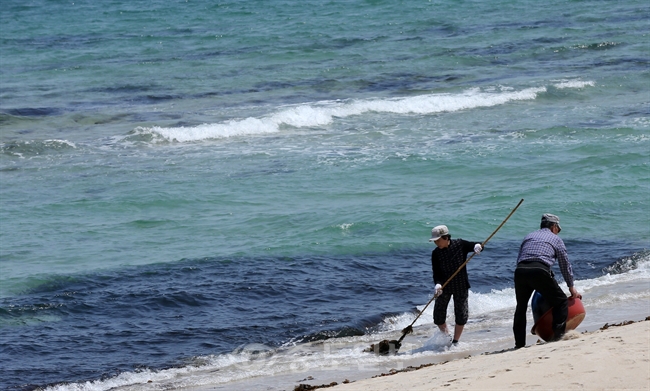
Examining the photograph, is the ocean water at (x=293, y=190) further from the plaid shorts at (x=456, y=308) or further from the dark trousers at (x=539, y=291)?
the dark trousers at (x=539, y=291)

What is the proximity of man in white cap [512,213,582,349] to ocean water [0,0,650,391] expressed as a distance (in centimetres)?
98

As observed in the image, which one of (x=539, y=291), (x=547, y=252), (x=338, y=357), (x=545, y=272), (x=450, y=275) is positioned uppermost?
(x=547, y=252)

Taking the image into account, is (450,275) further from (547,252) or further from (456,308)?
(547,252)

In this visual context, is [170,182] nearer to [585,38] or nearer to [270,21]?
[585,38]

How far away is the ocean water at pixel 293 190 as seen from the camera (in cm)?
1118

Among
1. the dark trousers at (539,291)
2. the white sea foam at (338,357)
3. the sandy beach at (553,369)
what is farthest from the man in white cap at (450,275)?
the sandy beach at (553,369)

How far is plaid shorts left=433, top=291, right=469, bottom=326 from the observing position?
10.3 metres

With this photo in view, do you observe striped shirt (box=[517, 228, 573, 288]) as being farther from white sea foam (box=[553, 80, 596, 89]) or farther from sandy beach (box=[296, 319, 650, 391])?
white sea foam (box=[553, 80, 596, 89])

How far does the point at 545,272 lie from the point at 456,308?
1.45 m

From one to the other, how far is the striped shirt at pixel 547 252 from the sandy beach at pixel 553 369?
60 cm

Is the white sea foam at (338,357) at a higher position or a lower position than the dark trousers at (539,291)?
lower

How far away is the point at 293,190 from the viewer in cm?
1814

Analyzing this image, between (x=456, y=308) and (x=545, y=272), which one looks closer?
(x=545, y=272)

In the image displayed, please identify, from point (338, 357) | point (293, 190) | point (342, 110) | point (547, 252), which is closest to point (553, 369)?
point (547, 252)
